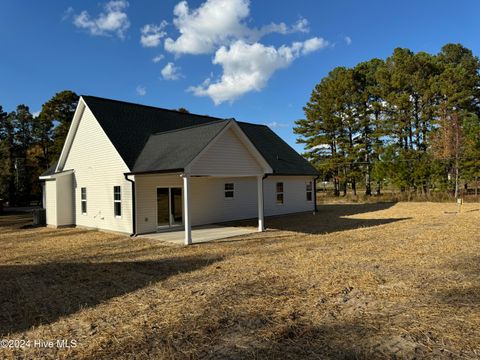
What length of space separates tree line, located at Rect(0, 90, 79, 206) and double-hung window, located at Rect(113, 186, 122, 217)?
2479 cm

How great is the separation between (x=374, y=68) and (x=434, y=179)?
1629 cm

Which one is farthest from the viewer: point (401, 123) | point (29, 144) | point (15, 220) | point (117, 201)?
point (29, 144)

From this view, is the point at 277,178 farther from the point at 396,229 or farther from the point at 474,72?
the point at 474,72

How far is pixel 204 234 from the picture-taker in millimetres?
13508

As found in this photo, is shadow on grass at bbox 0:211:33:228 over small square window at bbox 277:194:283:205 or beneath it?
beneath

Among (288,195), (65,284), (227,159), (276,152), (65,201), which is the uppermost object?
(276,152)

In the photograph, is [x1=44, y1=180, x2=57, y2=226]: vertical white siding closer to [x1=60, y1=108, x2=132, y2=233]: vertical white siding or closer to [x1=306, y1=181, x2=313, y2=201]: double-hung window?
[x1=60, y1=108, x2=132, y2=233]: vertical white siding

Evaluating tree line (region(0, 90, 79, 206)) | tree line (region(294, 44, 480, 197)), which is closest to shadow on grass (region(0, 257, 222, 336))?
tree line (region(294, 44, 480, 197))

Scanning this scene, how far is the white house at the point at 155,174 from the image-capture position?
12.6 m

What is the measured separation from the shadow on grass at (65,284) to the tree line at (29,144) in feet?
102

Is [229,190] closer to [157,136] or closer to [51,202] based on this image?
[157,136]

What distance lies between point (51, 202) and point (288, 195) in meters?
12.9

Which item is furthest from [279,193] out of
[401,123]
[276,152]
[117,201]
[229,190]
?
[401,123]

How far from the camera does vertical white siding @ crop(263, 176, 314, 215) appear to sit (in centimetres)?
1970
